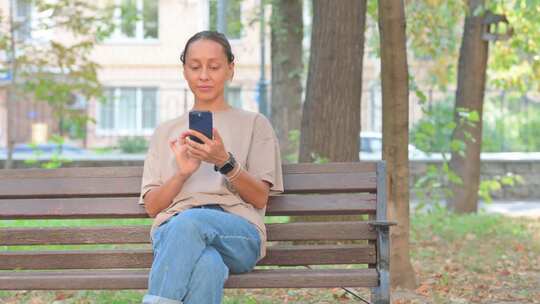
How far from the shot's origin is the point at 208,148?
4.87m

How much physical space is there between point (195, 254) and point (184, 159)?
48 cm

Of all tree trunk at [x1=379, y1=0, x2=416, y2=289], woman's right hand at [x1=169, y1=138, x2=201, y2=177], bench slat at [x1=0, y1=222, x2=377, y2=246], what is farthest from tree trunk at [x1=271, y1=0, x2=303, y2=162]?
woman's right hand at [x1=169, y1=138, x2=201, y2=177]

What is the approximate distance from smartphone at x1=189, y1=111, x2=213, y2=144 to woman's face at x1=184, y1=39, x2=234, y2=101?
40cm

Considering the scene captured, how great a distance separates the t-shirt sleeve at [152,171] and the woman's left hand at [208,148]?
1.29ft

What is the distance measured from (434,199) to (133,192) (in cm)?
724

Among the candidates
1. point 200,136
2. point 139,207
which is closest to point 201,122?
point 200,136

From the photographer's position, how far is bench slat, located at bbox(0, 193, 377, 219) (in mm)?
5672

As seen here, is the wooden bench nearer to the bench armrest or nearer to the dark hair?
the bench armrest

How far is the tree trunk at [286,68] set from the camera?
16.3 meters

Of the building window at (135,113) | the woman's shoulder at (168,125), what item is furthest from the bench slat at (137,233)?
the building window at (135,113)

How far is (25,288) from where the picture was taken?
5.36m

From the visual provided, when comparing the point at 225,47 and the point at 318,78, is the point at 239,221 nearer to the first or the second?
the point at 225,47

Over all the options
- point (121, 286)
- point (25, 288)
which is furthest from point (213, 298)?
point (25, 288)

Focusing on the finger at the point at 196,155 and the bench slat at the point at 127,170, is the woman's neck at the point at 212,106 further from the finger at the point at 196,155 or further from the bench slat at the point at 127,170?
the bench slat at the point at 127,170
